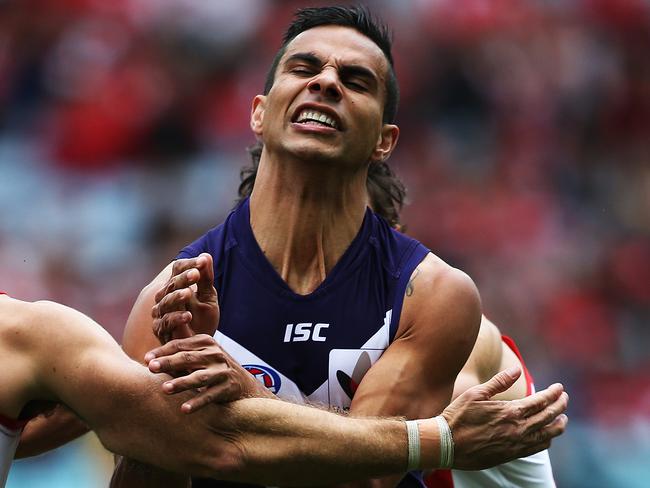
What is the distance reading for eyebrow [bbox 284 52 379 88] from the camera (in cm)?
473

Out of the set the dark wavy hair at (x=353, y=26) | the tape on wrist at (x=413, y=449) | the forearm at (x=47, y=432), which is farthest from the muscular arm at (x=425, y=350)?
the forearm at (x=47, y=432)

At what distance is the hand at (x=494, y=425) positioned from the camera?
4207 millimetres

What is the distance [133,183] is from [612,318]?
387cm

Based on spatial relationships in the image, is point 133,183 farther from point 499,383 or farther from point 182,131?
point 499,383

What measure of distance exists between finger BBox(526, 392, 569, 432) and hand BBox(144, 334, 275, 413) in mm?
1057

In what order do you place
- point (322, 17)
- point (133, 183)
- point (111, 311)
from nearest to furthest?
1. point (322, 17)
2. point (111, 311)
3. point (133, 183)

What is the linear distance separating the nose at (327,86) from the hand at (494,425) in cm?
125

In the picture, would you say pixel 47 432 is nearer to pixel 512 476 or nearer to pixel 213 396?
pixel 213 396

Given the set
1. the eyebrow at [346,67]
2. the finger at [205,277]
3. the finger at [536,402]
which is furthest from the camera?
the eyebrow at [346,67]

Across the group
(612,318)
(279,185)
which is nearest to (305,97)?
(279,185)

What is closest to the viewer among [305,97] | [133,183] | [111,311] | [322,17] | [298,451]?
Answer: [298,451]

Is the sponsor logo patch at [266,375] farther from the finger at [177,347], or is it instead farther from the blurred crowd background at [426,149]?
the blurred crowd background at [426,149]

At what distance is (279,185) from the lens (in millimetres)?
4688

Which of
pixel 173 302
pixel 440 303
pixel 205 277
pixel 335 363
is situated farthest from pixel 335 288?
pixel 173 302
